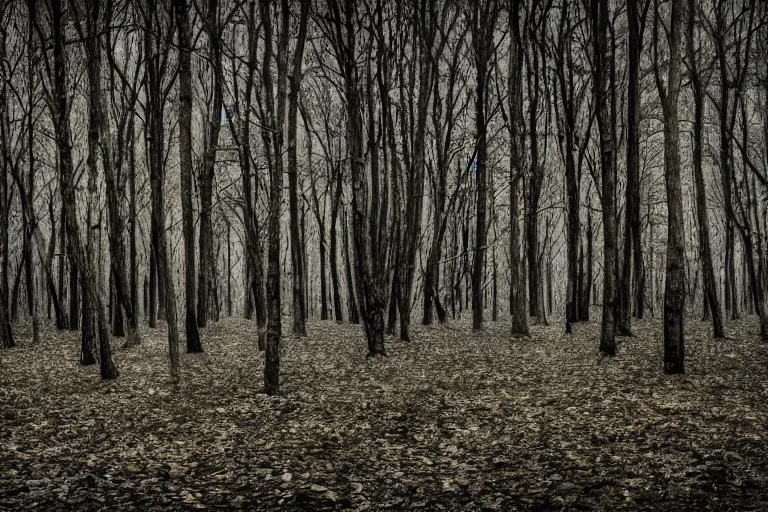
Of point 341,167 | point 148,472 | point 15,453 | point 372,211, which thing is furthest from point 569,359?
point 341,167

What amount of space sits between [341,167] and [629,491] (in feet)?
54.8

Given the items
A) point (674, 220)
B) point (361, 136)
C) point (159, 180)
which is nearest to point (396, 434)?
point (674, 220)

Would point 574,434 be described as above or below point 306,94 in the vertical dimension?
below

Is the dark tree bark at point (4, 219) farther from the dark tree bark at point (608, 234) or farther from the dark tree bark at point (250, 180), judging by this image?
the dark tree bark at point (608, 234)

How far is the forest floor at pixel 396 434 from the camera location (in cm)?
482

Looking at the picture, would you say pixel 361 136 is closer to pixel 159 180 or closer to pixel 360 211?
pixel 360 211

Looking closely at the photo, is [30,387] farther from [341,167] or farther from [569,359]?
[341,167]

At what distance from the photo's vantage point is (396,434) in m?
6.72

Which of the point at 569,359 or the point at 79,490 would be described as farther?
the point at 569,359

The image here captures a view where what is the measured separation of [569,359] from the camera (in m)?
10.8

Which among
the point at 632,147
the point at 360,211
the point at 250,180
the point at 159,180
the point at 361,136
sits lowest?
the point at 360,211

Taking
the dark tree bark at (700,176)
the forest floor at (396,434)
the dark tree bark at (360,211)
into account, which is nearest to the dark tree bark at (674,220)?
the forest floor at (396,434)

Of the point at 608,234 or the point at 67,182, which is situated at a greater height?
the point at 67,182

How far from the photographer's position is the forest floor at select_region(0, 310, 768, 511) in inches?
190
